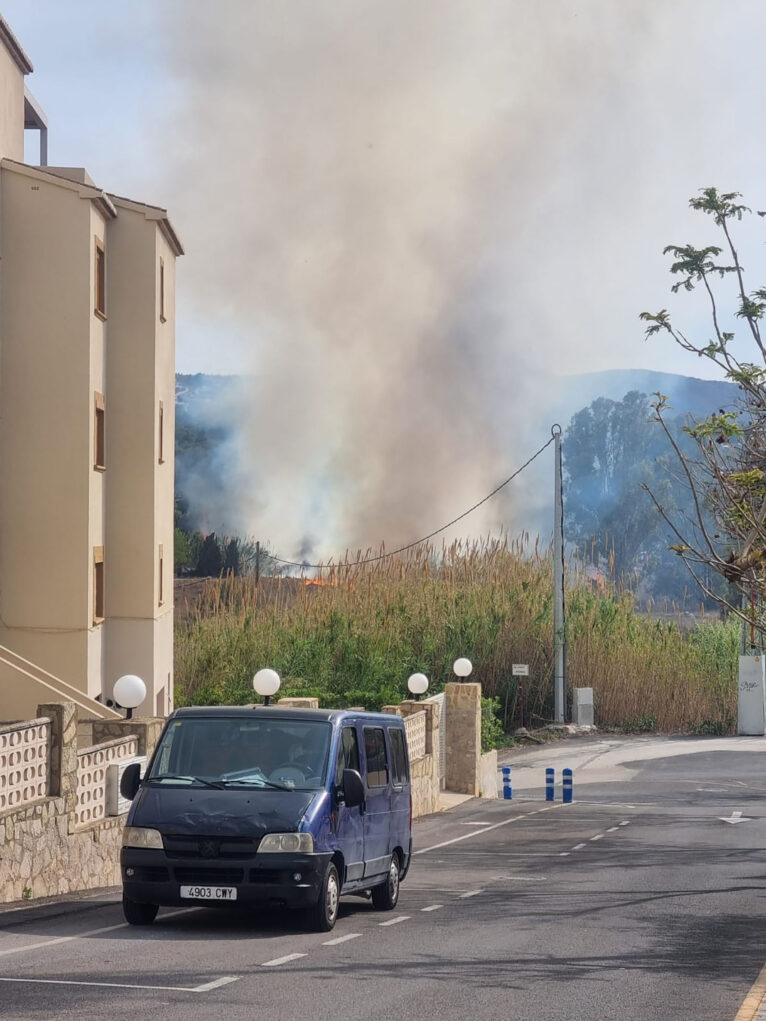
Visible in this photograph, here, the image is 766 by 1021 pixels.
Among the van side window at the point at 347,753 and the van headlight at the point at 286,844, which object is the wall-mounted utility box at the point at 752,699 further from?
the van headlight at the point at 286,844

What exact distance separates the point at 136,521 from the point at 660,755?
18931 millimetres

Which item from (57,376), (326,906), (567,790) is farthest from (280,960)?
(567,790)

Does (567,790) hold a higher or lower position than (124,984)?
lower

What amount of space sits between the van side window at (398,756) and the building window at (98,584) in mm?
14550

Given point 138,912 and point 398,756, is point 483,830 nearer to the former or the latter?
point 398,756

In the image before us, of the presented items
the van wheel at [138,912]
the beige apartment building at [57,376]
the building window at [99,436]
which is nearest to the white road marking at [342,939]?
the van wheel at [138,912]

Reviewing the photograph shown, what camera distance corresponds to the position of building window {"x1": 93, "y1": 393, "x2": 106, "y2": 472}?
2806cm

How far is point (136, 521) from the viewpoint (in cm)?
2988

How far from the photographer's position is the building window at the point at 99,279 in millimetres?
27734

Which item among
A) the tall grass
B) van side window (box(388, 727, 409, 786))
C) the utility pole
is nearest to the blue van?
van side window (box(388, 727, 409, 786))

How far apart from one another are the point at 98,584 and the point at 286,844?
18109 millimetres

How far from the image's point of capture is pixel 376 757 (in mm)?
13547

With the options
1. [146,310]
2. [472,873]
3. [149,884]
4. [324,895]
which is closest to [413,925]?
[324,895]

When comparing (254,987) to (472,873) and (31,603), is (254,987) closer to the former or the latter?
(472,873)
